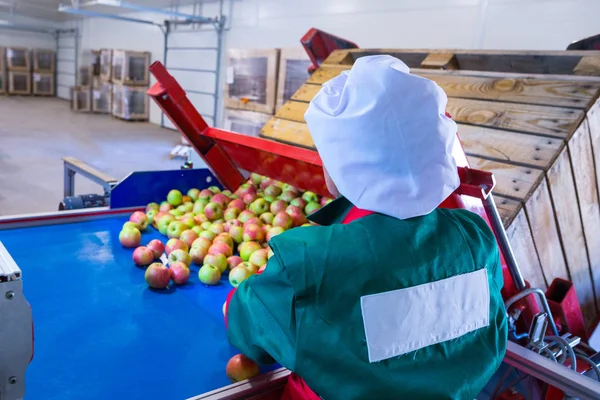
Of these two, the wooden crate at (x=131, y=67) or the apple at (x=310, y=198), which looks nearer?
the apple at (x=310, y=198)

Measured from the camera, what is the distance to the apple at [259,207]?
3145 millimetres

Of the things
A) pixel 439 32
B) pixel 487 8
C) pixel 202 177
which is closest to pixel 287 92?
pixel 439 32

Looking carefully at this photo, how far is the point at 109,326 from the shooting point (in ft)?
6.24


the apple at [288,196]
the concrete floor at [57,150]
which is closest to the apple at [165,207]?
the apple at [288,196]

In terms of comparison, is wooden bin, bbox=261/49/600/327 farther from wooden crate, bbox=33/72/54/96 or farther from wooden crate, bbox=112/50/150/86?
wooden crate, bbox=33/72/54/96

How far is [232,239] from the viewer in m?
2.84

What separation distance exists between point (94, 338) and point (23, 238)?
43.4 inches

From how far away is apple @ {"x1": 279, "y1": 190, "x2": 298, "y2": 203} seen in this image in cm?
325

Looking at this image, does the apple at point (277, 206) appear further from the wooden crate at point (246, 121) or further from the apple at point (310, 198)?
the wooden crate at point (246, 121)

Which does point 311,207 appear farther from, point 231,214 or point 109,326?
point 109,326

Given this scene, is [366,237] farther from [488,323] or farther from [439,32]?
[439,32]

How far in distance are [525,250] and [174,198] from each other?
2215 millimetres

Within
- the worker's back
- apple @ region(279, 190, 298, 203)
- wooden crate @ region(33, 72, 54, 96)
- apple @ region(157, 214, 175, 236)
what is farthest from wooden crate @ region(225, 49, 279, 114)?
wooden crate @ region(33, 72, 54, 96)

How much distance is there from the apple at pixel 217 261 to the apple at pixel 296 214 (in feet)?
2.01
